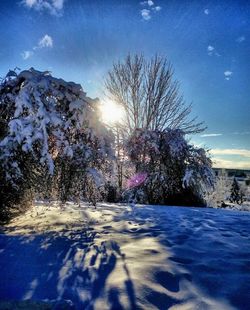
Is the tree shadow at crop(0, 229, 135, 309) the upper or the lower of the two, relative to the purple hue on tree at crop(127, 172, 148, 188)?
lower

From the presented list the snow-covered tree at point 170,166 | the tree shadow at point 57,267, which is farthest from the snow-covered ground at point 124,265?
the snow-covered tree at point 170,166

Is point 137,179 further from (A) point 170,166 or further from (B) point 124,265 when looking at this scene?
(B) point 124,265

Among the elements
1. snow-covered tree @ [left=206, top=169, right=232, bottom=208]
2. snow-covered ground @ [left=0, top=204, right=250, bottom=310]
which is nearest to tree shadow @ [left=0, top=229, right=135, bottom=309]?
snow-covered ground @ [left=0, top=204, right=250, bottom=310]

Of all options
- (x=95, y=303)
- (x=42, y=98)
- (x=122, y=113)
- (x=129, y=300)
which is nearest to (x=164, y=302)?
(x=129, y=300)

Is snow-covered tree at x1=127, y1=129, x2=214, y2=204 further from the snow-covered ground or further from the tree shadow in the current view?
the tree shadow

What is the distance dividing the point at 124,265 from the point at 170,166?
7537mm

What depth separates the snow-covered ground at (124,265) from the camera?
2076 mm

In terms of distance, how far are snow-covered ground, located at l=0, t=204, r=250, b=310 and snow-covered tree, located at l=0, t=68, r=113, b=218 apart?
0.89m

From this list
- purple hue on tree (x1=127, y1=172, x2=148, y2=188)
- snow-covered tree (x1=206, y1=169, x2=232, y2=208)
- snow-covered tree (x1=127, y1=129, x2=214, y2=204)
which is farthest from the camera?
snow-covered tree (x1=206, y1=169, x2=232, y2=208)

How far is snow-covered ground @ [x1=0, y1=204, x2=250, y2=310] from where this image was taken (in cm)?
208

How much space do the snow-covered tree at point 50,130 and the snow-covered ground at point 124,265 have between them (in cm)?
89

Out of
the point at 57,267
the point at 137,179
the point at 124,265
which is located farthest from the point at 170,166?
the point at 57,267

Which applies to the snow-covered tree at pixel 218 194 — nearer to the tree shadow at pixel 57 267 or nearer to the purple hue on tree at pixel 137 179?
the purple hue on tree at pixel 137 179

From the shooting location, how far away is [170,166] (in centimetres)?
1007
